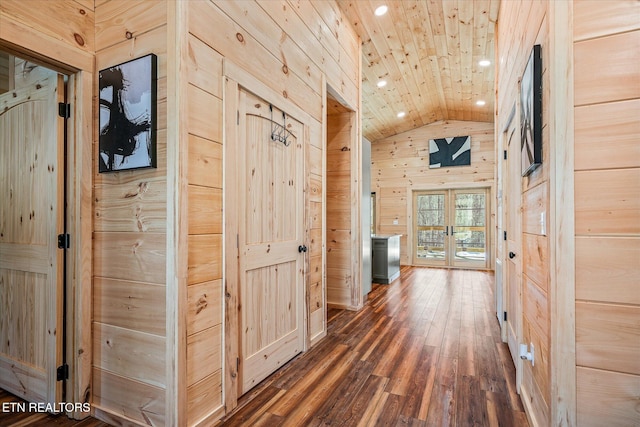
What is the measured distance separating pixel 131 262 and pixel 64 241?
0.51 m

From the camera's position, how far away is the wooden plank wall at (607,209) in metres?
1.27

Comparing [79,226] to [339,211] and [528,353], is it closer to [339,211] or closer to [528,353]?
[528,353]

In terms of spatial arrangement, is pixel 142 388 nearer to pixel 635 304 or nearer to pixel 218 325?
pixel 218 325

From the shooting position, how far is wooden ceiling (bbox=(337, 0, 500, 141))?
3856mm

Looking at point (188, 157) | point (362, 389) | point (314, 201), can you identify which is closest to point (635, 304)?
point (362, 389)

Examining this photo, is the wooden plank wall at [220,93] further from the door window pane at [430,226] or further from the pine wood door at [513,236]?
the door window pane at [430,226]

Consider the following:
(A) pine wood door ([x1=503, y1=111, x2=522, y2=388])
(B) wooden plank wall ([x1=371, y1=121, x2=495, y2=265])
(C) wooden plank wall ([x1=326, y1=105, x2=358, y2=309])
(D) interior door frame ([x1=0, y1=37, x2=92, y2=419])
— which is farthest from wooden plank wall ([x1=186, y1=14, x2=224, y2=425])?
(B) wooden plank wall ([x1=371, y1=121, x2=495, y2=265])

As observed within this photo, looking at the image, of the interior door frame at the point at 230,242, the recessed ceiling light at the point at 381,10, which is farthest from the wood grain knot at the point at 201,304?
the recessed ceiling light at the point at 381,10

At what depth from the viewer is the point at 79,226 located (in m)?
1.86

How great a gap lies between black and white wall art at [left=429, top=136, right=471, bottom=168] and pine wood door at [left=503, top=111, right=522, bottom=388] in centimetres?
497

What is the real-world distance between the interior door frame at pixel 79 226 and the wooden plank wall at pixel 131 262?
0.04 m

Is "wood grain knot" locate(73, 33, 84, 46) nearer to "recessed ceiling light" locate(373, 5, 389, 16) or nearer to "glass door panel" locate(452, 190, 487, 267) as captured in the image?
"recessed ceiling light" locate(373, 5, 389, 16)

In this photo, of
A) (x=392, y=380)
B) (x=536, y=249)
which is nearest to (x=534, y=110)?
(x=536, y=249)

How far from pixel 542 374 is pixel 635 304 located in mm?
556
